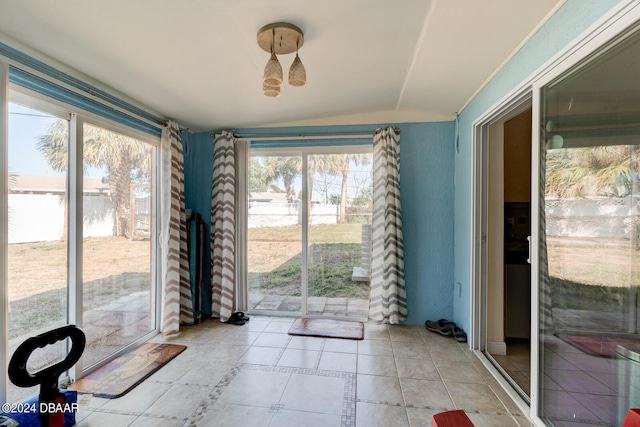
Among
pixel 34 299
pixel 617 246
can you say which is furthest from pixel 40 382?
pixel 617 246

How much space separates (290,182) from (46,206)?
7.10ft

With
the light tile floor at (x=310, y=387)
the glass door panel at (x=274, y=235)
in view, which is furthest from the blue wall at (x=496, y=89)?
the glass door panel at (x=274, y=235)

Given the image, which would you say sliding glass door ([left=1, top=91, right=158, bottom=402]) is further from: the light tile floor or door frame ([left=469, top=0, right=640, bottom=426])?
door frame ([left=469, top=0, right=640, bottom=426])

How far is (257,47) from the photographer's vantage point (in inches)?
71.1

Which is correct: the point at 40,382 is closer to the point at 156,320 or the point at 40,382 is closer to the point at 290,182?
the point at 156,320

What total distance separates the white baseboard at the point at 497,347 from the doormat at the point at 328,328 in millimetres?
1173

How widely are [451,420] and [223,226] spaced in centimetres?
293

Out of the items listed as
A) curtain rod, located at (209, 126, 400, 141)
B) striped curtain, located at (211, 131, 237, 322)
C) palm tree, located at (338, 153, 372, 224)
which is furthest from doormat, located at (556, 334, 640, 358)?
striped curtain, located at (211, 131, 237, 322)

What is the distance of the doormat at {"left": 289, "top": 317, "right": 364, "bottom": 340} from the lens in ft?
9.53

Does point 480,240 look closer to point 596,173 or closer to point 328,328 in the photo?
point 596,173

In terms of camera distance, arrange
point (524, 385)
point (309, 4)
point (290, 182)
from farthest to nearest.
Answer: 1. point (290, 182)
2. point (524, 385)
3. point (309, 4)

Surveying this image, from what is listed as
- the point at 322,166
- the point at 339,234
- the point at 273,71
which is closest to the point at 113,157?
the point at 273,71

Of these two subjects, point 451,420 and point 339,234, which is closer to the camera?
point 451,420

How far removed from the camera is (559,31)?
1.45m
